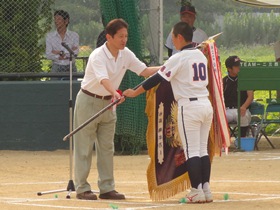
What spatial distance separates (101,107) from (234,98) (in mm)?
6661

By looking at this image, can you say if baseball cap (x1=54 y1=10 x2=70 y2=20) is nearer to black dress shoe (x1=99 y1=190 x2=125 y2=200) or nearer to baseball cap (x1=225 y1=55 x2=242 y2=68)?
baseball cap (x1=225 y1=55 x2=242 y2=68)

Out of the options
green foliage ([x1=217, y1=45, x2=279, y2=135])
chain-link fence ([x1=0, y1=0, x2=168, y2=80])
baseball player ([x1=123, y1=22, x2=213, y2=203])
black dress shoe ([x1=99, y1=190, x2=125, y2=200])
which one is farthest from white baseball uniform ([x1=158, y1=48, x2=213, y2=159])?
green foliage ([x1=217, y1=45, x2=279, y2=135])

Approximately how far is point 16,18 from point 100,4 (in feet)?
6.42

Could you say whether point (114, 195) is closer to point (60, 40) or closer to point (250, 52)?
point (60, 40)

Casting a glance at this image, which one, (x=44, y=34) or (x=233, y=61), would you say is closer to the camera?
(x=233, y=61)

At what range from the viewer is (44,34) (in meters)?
17.3

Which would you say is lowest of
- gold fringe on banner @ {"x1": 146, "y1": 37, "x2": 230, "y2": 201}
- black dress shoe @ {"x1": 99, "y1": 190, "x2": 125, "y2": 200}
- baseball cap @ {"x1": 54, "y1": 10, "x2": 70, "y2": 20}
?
black dress shoe @ {"x1": 99, "y1": 190, "x2": 125, "y2": 200}

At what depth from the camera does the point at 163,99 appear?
36.0 ft

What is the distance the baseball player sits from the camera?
1023 cm

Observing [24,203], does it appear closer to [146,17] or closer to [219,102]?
[219,102]

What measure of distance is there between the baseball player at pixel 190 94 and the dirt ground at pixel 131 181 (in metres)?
0.35

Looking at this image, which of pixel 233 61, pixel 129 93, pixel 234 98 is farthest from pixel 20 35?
pixel 129 93

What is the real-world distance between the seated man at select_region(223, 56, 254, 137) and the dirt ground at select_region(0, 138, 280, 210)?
0.58 metres

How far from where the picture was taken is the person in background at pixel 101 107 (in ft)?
34.9
